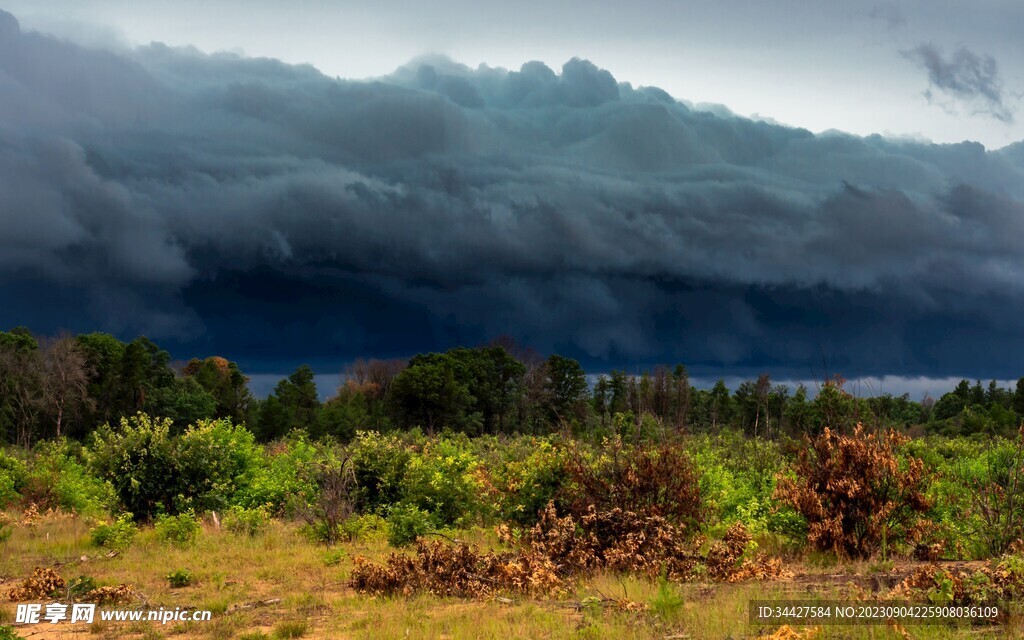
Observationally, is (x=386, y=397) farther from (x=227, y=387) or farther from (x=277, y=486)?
(x=277, y=486)

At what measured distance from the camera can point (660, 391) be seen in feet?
249

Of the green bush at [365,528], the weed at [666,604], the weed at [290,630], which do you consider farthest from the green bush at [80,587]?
the weed at [666,604]

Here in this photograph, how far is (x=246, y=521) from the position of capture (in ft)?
72.8

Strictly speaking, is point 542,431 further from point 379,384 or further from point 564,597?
point 564,597

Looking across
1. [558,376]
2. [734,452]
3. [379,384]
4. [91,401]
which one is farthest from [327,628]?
[379,384]

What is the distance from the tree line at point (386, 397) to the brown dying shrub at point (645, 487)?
41.9 meters

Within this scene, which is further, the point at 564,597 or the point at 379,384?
the point at 379,384

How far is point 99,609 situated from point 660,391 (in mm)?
65235

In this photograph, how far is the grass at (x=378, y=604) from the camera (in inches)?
438

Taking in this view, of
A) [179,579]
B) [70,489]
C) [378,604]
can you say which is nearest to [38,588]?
[179,579]

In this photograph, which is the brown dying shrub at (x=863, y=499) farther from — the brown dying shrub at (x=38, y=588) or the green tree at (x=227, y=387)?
the green tree at (x=227, y=387)

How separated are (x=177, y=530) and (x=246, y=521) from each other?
1.92m

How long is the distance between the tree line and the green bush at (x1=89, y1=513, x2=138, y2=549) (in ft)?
141

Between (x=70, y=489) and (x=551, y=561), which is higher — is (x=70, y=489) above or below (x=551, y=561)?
below
